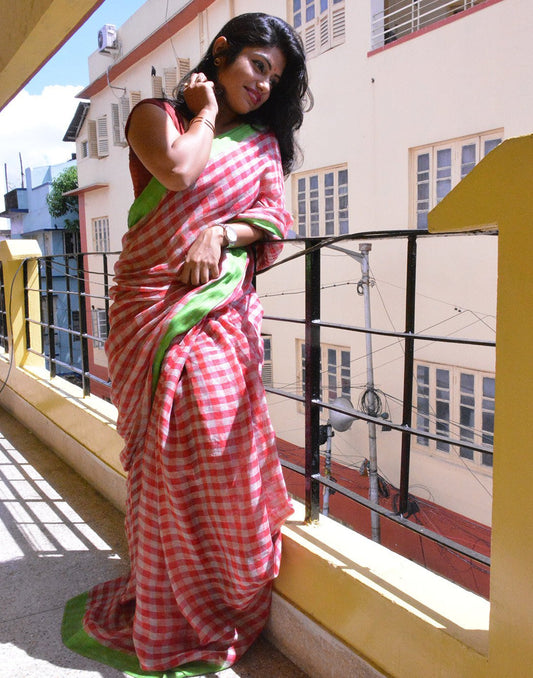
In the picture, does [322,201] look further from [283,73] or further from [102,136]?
[283,73]

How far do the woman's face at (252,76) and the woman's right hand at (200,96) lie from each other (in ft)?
0.17

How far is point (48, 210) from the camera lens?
21328 millimetres

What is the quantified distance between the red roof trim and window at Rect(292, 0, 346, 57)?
1.71 m

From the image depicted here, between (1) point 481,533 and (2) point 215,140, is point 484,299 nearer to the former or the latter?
(1) point 481,533

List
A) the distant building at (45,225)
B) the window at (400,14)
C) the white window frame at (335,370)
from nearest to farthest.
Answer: the window at (400,14) < the white window frame at (335,370) < the distant building at (45,225)

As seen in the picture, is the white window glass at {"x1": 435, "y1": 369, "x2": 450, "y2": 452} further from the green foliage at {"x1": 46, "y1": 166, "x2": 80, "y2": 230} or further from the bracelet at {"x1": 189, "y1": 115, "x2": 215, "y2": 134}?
the green foliage at {"x1": 46, "y1": 166, "x2": 80, "y2": 230}

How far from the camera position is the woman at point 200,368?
1264 millimetres

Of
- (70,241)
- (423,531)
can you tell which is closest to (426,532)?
(423,531)

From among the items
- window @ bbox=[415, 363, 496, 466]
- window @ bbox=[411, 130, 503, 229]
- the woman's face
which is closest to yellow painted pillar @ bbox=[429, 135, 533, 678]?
the woman's face

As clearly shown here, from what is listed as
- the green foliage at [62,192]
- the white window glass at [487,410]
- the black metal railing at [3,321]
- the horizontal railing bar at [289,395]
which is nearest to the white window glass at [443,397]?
the white window glass at [487,410]

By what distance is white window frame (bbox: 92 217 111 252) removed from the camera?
16344mm

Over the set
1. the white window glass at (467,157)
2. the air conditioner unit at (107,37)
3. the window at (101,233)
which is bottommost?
the window at (101,233)

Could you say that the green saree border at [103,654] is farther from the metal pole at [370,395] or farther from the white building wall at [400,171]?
the metal pole at [370,395]

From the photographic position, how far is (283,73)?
4.62ft
